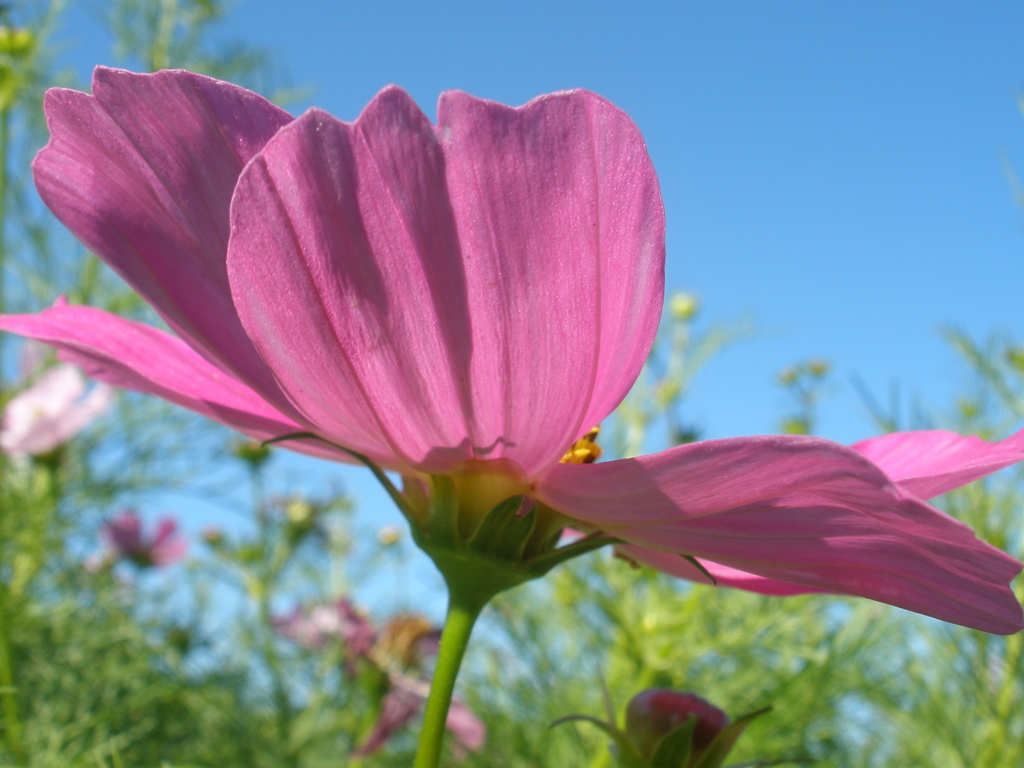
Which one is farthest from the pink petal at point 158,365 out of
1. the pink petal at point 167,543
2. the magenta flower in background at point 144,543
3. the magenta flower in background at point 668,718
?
the pink petal at point 167,543

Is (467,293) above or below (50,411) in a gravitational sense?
below

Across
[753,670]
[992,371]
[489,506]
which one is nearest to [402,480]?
[489,506]

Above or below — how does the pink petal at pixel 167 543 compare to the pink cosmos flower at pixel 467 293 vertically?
above

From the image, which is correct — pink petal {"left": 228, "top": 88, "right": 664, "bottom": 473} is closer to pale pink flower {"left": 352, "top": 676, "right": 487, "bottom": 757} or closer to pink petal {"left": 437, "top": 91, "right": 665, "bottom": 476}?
pink petal {"left": 437, "top": 91, "right": 665, "bottom": 476}

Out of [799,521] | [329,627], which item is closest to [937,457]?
[799,521]

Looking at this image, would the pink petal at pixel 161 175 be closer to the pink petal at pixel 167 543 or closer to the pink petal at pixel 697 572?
the pink petal at pixel 697 572

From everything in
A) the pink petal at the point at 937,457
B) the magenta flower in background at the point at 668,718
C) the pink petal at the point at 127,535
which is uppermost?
the pink petal at the point at 127,535

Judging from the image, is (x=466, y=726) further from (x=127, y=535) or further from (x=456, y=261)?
(x=127, y=535)
